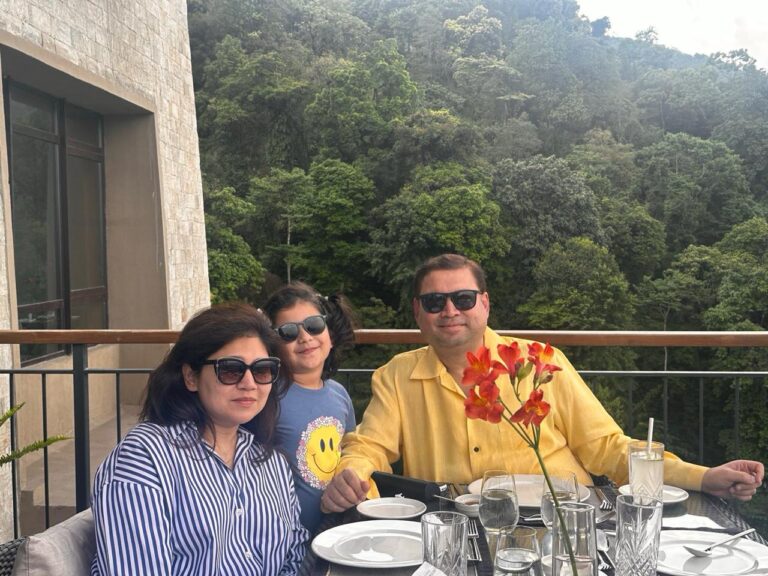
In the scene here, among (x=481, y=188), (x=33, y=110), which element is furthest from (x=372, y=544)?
(x=481, y=188)

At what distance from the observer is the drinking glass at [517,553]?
1.18 metres

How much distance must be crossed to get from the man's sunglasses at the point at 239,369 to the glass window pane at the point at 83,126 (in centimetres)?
785

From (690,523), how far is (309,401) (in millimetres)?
951

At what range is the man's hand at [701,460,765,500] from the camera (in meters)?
1.69

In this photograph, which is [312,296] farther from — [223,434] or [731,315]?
[731,315]

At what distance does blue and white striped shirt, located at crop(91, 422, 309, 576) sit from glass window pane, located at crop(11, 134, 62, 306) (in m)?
6.50

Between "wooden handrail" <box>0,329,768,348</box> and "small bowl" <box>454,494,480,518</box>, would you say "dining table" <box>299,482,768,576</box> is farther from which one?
"wooden handrail" <box>0,329,768,348</box>

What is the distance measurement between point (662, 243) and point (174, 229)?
24.5 metres

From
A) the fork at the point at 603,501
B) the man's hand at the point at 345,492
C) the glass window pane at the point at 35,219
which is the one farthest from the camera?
the glass window pane at the point at 35,219

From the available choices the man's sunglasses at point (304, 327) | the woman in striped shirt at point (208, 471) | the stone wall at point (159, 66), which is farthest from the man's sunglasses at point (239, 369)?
the stone wall at point (159, 66)

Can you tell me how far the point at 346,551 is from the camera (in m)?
→ 1.43

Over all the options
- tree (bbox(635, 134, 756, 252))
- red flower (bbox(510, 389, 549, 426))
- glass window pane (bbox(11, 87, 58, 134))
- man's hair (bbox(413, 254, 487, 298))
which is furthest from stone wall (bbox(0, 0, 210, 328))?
tree (bbox(635, 134, 756, 252))

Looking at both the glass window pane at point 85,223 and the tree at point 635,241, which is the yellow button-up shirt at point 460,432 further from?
the tree at point 635,241

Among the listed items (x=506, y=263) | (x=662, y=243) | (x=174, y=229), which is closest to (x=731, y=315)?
(x=662, y=243)
